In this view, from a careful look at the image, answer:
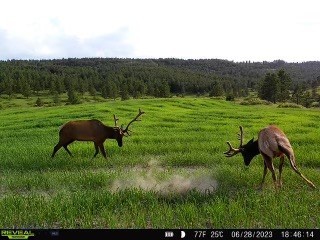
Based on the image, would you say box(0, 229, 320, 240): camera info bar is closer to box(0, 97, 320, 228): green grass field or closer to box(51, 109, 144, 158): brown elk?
box(0, 97, 320, 228): green grass field

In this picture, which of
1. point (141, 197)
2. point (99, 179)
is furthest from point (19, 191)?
point (141, 197)

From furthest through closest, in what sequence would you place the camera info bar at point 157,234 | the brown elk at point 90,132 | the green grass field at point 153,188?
the brown elk at point 90,132
the green grass field at point 153,188
the camera info bar at point 157,234

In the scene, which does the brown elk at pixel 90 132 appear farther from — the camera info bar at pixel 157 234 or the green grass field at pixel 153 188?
the camera info bar at pixel 157 234

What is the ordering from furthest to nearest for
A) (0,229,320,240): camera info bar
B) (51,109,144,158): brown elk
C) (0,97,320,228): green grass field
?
1. (51,109,144,158): brown elk
2. (0,97,320,228): green grass field
3. (0,229,320,240): camera info bar

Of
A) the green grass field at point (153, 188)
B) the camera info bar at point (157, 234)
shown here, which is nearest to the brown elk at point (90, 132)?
the green grass field at point (153, 188)

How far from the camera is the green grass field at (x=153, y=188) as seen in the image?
8.01 m

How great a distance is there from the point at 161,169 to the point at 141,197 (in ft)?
13.2

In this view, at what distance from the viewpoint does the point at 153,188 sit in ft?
33.7

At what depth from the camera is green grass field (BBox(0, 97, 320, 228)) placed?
801cm

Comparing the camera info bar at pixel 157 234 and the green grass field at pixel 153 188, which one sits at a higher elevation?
the camera info bar at pixel 157 234

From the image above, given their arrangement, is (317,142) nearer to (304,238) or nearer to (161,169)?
(161,169)

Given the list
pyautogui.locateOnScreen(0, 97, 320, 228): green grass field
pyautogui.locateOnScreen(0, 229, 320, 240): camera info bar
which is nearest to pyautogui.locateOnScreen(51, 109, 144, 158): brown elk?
pyautogui.locateOnScreen(0, 97, 320, 228): green grass field

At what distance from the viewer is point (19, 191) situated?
1096cm

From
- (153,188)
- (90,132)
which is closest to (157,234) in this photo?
(153,188)
